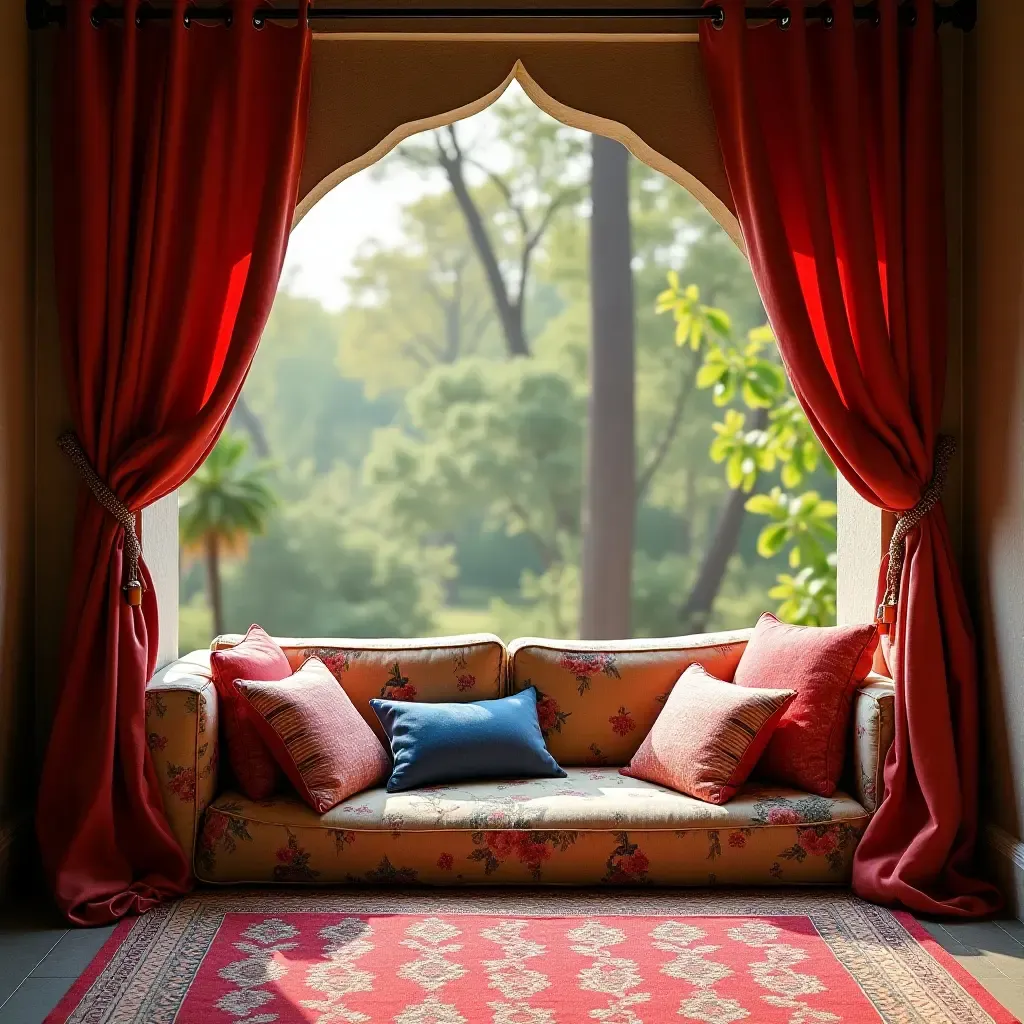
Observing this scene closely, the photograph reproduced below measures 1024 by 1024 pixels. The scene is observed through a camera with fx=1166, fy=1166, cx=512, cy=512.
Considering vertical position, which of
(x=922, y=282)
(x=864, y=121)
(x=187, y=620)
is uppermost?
(x=864, y=121)

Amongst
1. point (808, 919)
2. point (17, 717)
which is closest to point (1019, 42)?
point (808, 919)

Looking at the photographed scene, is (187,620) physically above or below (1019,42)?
below

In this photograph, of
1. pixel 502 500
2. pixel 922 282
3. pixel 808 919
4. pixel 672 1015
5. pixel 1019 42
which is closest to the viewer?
pixel 672 1015

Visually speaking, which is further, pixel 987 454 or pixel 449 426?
pixel 449 426

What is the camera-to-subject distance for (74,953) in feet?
9.81

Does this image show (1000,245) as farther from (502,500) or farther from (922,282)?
(502,500)

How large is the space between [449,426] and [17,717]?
30.9 ft

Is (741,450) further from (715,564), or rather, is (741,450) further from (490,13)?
(715,564)

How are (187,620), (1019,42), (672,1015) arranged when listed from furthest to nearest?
1. (187,620)
2. (1019,42)
3. (672,1015)

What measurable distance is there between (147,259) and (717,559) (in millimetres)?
8664

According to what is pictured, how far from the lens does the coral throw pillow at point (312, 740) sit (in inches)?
136

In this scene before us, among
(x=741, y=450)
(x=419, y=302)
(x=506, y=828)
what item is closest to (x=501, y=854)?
(x=506, y=828)

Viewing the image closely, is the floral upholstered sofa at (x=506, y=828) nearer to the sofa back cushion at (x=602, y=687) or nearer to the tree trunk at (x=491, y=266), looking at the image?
the sofa back cushion at (x=602, y=687)

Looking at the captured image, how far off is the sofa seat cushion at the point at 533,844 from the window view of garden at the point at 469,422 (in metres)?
7.35
